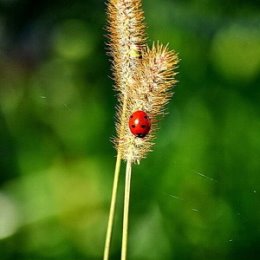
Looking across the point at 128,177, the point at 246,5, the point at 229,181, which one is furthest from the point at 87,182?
the point at 246,5

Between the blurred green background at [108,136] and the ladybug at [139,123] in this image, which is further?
the blurred green background at [108,136]

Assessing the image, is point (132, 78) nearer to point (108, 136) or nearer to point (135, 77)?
point (135, 77)

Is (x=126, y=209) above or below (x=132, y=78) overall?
below

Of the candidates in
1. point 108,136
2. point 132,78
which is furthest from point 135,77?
point 108,136

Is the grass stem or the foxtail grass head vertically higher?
the foxtail grass head

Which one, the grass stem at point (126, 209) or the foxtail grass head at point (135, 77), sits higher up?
the foxtail grass head at point (135, 77)
